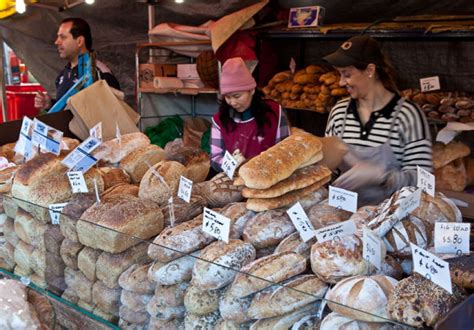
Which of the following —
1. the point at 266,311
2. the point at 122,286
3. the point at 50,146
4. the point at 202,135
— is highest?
the point at 50,146

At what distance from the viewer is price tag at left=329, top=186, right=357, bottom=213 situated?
1633mm

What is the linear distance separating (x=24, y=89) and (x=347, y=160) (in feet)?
17.5

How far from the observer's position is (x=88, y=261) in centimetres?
173

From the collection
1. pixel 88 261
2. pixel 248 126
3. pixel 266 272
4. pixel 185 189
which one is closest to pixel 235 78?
pixel 248 126

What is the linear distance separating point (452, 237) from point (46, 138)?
1.54 m

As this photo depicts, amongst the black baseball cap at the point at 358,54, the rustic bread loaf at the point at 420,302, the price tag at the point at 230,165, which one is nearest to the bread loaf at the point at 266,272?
the rustic bread loaf at the point at 420,302

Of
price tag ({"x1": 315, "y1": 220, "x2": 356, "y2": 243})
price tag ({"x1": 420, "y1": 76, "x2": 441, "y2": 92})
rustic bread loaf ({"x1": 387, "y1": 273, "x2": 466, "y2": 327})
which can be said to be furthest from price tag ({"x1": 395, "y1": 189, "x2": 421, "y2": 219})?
price tag ({"x1": 420, "y1": 76, "x2": 441, "y2": 92})

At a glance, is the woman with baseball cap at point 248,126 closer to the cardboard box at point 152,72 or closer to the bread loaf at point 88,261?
the bread loaf at point 88,261

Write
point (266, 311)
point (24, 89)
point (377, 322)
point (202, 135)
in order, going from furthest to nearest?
point (24, 89)
point (202, 135)
point (266, 311)
point (377, 322)

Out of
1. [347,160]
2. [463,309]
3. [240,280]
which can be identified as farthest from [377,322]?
[347,160]

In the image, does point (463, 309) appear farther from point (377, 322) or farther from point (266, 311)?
point (266, 311)

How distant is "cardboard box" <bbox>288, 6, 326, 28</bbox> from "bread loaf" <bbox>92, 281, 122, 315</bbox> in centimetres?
293

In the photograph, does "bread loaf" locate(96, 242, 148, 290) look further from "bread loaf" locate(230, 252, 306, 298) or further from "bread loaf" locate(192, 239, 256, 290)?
"bread loaf" locate(230, 252, 306, 298)

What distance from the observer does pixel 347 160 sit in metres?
2.28
